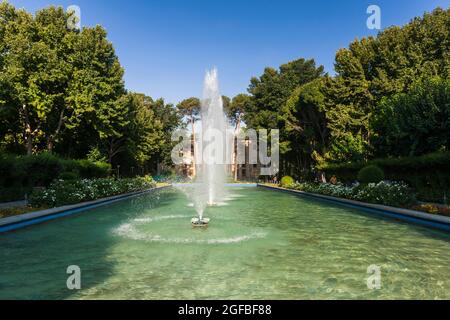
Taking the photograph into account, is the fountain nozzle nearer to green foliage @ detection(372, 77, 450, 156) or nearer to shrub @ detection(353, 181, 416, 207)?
shrub @ detection(353, 181, 416, 207)

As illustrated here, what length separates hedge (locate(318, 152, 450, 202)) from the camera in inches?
758

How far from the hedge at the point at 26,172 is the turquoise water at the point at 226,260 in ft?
28.5

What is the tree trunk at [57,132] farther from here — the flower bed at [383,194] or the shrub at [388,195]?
the shrub at [388,195]

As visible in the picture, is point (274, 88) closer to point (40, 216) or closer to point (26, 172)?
point (26, 172)

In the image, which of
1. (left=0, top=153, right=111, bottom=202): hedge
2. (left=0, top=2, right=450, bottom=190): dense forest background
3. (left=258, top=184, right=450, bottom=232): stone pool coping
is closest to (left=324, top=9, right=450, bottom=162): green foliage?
(left=0, top=2, right=450, bottom=190): dense forest background

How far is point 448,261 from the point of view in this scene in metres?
8.35

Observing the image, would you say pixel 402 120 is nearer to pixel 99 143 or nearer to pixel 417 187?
pixel 417 187

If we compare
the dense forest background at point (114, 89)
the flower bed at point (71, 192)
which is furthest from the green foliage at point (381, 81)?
the flower bed at point (71, 192)

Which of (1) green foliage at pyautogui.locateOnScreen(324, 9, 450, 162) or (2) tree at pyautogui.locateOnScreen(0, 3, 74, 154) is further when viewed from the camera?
(2) tree at pyautogui.locateOnScreen(0, 3, 74, 154)

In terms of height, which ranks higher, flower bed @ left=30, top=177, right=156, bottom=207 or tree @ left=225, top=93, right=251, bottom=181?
tree @ left=225, top=93, right=251, bottom=181

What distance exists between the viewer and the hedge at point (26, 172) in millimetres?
20938

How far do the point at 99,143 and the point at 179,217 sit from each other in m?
29.5

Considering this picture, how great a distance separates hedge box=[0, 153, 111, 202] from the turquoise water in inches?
341

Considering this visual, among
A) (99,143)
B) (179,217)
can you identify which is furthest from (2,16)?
(179,217)
